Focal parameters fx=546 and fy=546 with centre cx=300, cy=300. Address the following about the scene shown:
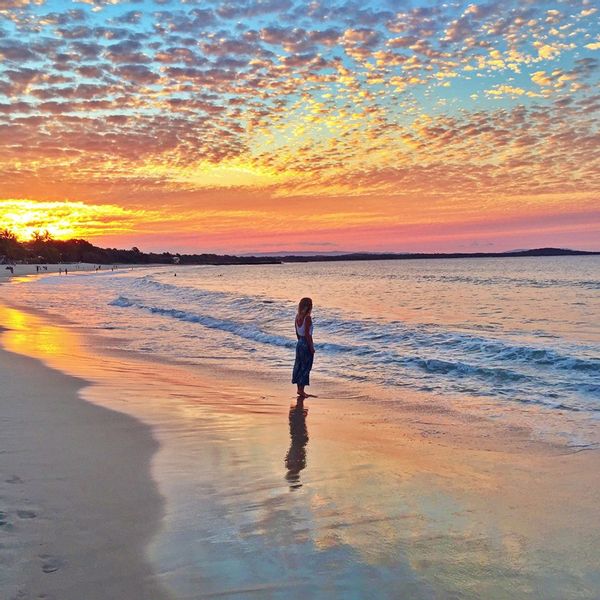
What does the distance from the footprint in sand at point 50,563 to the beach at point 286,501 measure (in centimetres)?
1

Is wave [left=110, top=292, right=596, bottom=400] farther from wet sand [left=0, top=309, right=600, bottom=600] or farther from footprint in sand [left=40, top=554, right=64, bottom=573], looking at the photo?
footprint in sand [left=40, top=554, right=64, bottom=573]

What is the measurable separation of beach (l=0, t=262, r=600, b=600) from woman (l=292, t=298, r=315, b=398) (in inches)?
29.1

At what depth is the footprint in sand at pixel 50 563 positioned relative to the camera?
11.3ft

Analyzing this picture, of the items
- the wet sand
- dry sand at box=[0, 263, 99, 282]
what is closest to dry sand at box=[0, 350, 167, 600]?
the wet sand

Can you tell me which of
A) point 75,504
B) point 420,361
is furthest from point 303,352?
point 75,504

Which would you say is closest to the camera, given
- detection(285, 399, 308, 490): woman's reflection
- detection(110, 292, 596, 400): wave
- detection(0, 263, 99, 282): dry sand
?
detection(285, 399, 308, 490): woman's reflection

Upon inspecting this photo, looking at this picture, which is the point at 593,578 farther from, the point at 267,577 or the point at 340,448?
the point at 340,448

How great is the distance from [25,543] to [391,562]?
250cm

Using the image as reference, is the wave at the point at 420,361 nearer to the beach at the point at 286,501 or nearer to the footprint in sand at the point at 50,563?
the beach at the point at 286,501

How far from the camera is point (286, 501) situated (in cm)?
475

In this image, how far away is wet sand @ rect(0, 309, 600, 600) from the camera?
350cm

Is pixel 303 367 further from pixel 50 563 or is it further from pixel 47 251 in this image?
pixel 47 251

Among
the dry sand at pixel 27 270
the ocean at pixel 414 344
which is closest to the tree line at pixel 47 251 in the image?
the dry sand at pixel 27 270

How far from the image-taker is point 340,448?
6.49 metres
